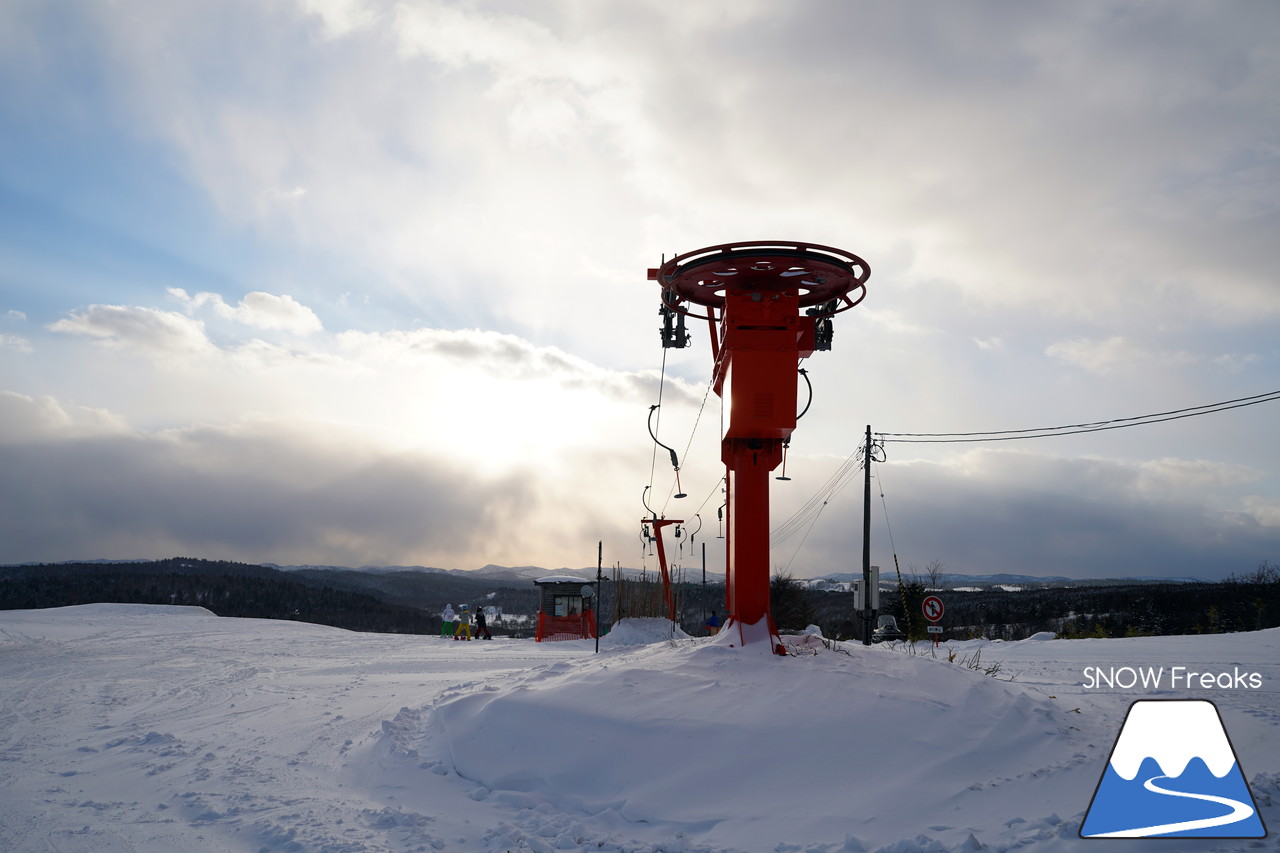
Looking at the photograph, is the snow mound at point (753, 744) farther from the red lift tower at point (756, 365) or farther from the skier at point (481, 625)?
the skier at point (481, 625)

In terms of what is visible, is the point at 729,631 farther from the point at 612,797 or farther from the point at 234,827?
the point at 234,827

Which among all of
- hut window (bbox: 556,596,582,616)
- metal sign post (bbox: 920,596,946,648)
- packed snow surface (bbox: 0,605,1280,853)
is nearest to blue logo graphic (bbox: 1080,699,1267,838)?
packed snow surface (bbox: 0,605,1280,853)

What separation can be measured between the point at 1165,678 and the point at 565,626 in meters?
21.4

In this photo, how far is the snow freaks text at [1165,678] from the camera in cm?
1121

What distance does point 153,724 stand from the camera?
10008mm

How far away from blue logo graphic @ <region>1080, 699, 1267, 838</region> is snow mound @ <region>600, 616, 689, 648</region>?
17.5 metres

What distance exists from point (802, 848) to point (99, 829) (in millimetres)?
5221

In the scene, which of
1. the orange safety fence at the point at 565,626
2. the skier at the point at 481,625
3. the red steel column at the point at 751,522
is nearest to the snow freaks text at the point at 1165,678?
the red steel column at the point at 751,522

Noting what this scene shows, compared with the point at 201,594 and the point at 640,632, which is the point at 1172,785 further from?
the point at 201,594

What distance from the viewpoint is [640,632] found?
22.6 m

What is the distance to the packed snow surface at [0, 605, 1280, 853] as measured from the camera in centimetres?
575

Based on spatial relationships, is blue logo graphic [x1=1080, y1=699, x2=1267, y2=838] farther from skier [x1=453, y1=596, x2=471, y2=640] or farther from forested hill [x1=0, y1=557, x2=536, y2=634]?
forested hill [x1=0, y1=557, x2=536, y2=634]

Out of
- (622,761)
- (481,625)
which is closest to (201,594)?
(481,625)

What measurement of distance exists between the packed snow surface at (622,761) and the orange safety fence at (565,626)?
17.9 m
